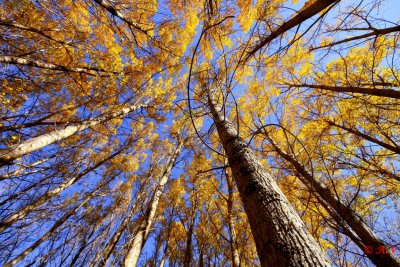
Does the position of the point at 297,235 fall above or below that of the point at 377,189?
below

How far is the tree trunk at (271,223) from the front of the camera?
3.83 feet

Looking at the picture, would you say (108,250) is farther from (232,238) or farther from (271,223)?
(271,223)

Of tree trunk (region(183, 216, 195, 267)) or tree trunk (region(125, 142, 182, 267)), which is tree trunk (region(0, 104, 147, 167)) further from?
tree trunk (region(183, 216, 195, 267))

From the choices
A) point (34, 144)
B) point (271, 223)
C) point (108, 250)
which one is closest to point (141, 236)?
point (108, 250)

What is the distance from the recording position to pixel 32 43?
5.57 m

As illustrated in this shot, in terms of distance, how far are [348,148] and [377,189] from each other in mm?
2497

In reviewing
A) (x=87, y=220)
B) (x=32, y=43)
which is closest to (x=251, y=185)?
(x=32, y=43)

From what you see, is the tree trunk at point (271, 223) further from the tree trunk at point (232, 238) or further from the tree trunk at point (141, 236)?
the tree trunk at point (232, 238)

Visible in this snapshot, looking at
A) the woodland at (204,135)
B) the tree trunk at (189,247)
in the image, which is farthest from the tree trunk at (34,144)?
the tree trunk at (189,247)

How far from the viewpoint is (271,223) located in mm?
1367

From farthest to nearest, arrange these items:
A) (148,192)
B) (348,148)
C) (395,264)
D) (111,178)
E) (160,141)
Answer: (160,141) → (111,178) → (148,192) → (348,148) → (395,264)

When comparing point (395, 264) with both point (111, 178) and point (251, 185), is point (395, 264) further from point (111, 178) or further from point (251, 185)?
point (111, 178)

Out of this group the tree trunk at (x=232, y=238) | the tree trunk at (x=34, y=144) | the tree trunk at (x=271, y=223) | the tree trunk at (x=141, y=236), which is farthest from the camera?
the tree trunk at (x=232, y=238)

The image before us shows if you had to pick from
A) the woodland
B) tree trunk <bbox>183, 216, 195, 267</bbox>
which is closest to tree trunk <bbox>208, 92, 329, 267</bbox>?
the woodland
